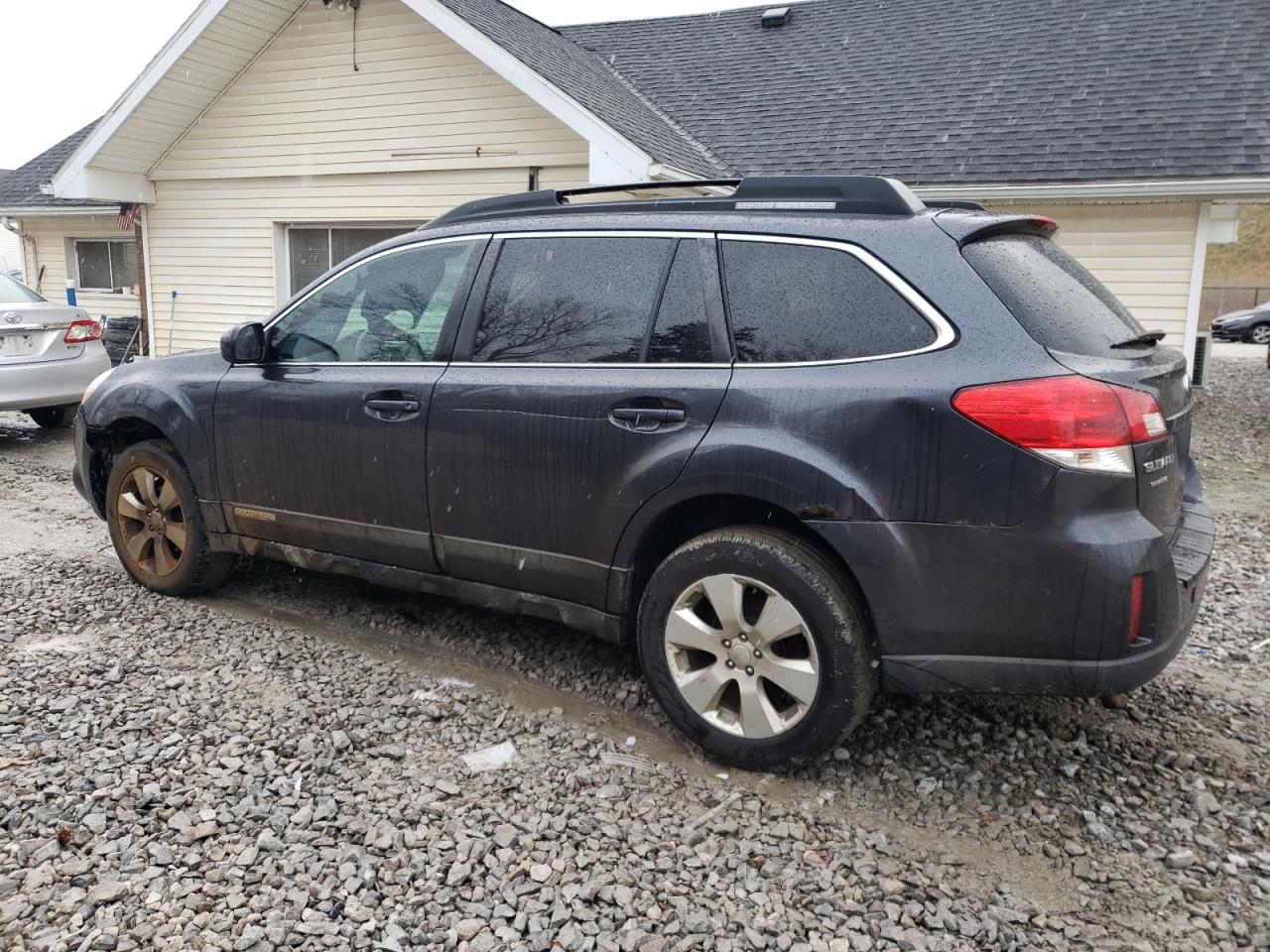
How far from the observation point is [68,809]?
2.94 m

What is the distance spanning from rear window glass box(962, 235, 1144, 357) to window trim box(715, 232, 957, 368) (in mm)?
192

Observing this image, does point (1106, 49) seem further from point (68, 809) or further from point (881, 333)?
point (68, 809)

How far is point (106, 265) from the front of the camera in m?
15.6

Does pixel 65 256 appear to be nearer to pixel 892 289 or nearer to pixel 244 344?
pixel 244 344

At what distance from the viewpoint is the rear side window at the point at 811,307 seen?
293cm

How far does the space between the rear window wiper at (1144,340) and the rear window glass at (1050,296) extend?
0.07 ft

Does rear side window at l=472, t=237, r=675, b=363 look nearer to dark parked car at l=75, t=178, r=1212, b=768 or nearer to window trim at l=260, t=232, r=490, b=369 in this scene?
dark parked car at l=75, t=178, r=1212, b=768

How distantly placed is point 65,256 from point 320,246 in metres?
6.70

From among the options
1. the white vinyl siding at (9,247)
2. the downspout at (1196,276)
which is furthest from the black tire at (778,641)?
the white vinyl siding at (9,247)

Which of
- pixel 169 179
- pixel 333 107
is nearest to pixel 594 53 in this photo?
pixel 333 107

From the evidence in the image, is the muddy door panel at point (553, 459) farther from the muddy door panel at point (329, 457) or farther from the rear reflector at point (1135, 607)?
the rear reflector at point (1135, 607)

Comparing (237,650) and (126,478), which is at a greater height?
(126,478)

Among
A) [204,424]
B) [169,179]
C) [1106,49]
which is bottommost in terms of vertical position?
[204,424]

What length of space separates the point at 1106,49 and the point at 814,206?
35.5 feet
